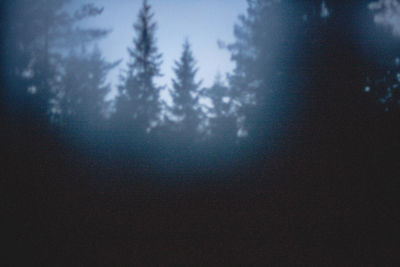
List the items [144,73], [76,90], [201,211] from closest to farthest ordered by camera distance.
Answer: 1. [201,211]
2. [76,90]
3. [144,73]

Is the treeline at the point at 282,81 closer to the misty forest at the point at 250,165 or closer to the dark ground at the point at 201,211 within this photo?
the misty forest at the point at 250,165

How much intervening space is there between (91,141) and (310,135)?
7460 mm

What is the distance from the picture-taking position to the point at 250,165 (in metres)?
7.55

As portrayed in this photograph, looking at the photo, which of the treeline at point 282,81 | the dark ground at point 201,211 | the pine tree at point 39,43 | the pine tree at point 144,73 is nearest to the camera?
the dark ground at point 201,211

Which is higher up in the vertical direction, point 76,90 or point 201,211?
point 76,90

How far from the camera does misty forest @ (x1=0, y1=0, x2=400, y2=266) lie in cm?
478

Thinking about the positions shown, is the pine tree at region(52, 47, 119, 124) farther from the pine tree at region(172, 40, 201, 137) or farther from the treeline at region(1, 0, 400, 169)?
the pine tree at region(172, 40, 201, 137)

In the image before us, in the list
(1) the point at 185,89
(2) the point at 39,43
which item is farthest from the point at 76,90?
(1) the point at 185,89

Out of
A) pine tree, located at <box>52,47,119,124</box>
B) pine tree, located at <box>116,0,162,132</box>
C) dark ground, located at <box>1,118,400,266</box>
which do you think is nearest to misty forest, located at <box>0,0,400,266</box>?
dark ground, located at <box>1,118,400,266</box>

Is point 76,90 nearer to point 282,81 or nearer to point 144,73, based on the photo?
point 144,73

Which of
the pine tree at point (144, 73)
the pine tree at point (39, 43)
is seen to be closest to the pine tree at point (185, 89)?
the pine tree at point (144, 73)

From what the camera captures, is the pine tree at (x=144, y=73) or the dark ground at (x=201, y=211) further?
the pine tree at (x=144, y=73)

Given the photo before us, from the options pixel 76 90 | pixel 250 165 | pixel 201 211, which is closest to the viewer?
pixel 201 211

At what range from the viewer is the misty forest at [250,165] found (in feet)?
15.7
